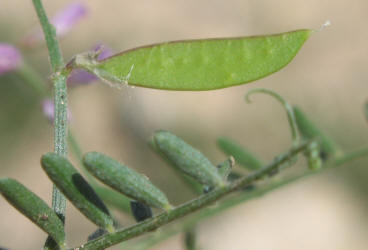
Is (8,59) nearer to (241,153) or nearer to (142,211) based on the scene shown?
(241,153)

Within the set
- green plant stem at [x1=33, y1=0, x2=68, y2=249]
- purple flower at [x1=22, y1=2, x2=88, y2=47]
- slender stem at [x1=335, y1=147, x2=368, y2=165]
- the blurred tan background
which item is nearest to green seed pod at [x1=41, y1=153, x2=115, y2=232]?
green plant stem at [x1=33, y1=0, x2=68, y2=249]

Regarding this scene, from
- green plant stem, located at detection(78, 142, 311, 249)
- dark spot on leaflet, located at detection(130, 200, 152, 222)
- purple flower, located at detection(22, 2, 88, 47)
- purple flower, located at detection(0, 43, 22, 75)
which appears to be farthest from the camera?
purple flower, located at detection(22, 2, 88, 47)

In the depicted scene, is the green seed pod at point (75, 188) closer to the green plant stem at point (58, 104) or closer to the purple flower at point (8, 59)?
the green plant stem at point (58, 104)

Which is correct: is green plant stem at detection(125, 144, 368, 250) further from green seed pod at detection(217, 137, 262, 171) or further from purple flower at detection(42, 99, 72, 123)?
purple flower at detection(42, 99, 72, 123)

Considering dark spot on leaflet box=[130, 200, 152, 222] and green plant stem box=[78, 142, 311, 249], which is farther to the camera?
dark spot on leaflet box=[130, 200, 152, 222]

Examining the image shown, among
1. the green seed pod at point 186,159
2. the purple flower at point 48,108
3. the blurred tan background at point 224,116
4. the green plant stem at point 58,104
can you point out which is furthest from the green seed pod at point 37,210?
the blurred tan background at point 224,116

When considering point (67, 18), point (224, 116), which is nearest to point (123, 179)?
point (67, 18)
